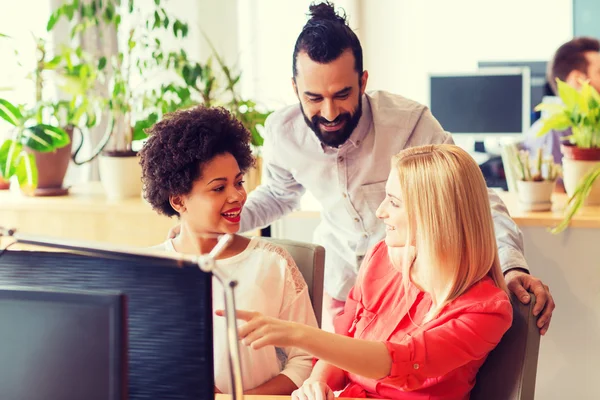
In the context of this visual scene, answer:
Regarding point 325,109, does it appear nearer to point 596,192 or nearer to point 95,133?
point 596,192

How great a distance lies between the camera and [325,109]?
78.3 inches

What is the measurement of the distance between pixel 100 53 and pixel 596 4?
3.62 m

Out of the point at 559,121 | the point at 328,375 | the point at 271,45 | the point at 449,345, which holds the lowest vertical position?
the point at 328,375

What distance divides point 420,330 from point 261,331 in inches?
18.1

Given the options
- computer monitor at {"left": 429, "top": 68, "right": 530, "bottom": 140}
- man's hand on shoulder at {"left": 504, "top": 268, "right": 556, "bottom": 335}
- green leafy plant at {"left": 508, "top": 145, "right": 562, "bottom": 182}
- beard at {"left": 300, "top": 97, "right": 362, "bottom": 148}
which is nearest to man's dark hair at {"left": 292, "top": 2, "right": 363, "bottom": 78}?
beard at {"left": 300, "top": 97, "right": 362, "bottom": 148}

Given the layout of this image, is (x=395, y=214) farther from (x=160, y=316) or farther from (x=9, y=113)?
(x=9, y=113)

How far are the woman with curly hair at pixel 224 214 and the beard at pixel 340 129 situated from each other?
1.10 feet

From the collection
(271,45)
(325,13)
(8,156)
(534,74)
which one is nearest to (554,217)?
(325,13)

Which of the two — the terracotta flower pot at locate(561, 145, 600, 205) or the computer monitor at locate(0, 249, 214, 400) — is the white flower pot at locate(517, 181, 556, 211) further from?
Result: the computer monitor at locate(0, 249, 214, 400)

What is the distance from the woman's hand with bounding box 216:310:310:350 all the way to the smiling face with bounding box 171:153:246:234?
548 millimetres

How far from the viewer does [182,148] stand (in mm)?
1658

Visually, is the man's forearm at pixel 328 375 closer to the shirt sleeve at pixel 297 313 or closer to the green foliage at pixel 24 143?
the shirt sleeve at pixel 297 313

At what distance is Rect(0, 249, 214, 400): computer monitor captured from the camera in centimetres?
92

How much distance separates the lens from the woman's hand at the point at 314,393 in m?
1.39
